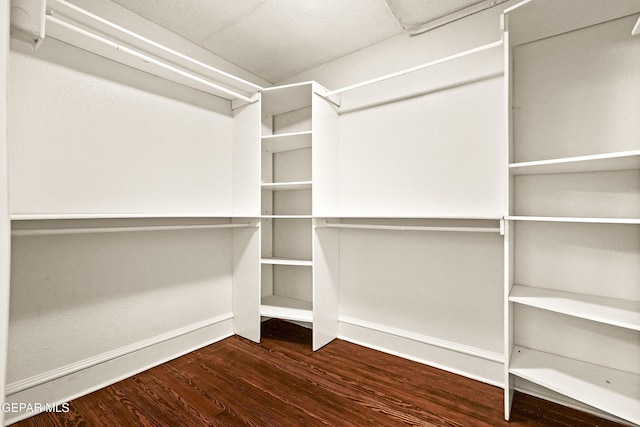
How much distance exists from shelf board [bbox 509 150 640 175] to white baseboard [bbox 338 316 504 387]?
1.13m

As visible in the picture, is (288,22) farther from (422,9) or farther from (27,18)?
(27,18)

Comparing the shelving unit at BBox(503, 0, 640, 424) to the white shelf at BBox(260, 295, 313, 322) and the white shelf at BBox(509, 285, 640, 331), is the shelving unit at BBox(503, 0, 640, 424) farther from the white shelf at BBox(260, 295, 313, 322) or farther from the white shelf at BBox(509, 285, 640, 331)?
the white shelf at BBox(260, 295, 313, 322)

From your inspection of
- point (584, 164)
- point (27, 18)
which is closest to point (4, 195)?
point (27, 18)

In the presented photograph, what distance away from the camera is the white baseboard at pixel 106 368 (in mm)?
1590

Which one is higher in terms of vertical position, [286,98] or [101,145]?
[286,98]

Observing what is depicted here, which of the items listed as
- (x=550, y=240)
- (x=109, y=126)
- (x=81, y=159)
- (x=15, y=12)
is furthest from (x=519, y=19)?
(x=81, y=159)

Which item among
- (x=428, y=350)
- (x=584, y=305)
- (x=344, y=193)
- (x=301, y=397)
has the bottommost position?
(x=301, y=397)

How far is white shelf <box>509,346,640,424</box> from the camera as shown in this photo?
4.26 feet

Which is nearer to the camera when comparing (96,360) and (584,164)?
(584,164)

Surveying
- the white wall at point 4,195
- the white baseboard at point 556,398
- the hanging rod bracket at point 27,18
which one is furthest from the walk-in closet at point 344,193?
the white wall at point 4,195

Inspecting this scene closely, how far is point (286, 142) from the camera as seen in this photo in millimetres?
2572

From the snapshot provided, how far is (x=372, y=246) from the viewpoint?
2377 mm

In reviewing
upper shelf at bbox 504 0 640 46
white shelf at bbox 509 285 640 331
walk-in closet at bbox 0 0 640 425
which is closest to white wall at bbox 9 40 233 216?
walk-in closet at bbox 0 0 640 425

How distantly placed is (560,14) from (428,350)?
211cm
